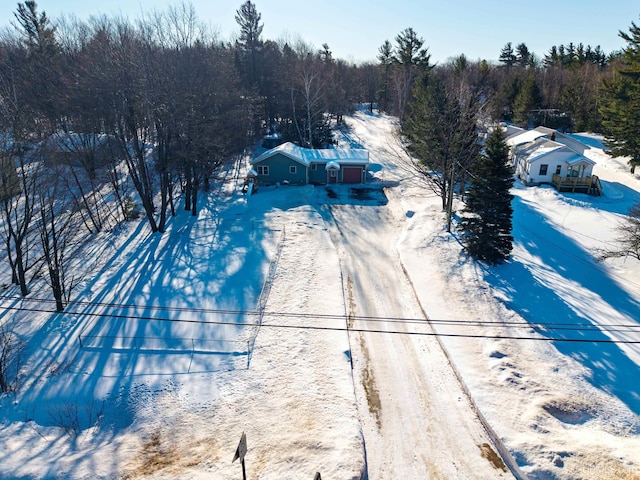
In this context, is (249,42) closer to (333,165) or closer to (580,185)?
(333,165)

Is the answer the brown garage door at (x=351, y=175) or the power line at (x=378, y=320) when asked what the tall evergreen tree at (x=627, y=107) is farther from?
the power line at (x=378, y=320)

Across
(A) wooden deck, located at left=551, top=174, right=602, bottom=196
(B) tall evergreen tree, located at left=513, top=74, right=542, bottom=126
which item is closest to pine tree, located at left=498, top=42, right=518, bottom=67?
(B) tall evergreen tree, located at left=513, top=74, right=542, bottom=126

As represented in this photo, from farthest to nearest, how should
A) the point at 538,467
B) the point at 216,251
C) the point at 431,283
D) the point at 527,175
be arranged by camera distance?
the point at 527,175 < the point at 216,251 < the point at 431,283 < the point at 538,467

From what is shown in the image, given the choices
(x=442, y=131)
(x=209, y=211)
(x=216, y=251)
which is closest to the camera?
(x=216, y=251)

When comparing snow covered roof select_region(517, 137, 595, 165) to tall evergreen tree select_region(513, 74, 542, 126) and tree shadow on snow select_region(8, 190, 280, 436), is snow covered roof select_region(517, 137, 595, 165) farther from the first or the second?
tree shadow on snow select_region(8, 190, 280, 436)

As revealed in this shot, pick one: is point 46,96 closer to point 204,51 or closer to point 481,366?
point 204,51

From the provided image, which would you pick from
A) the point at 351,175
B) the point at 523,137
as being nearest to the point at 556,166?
the point at 523,137

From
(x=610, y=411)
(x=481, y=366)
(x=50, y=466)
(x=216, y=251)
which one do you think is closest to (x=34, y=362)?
(x=50, y=466)

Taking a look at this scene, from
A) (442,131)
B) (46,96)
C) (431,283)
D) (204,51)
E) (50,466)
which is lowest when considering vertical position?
(50,466)
